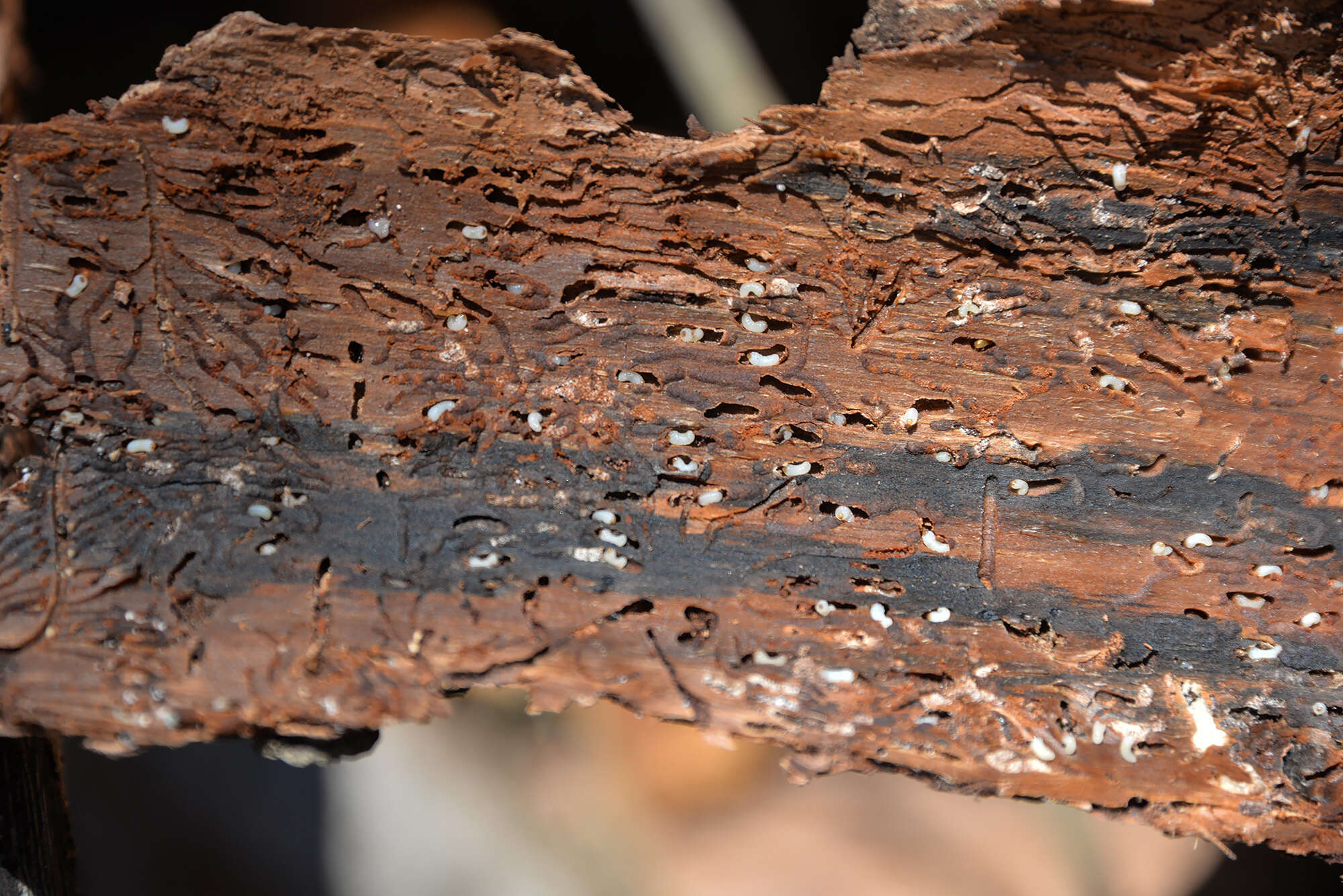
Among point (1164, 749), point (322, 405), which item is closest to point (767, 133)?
point (322, 405)

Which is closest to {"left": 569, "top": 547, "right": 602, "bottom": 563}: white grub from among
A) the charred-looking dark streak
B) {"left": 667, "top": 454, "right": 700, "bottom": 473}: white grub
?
the charred-looking dark streak

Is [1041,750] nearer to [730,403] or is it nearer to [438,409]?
[730,403]

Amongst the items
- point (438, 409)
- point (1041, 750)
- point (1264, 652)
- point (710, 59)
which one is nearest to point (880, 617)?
point (1041, 750)

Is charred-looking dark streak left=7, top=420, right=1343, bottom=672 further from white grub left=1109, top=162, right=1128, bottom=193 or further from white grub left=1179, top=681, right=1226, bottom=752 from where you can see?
white grub left=1109, top=162, right=1128, bottom=193

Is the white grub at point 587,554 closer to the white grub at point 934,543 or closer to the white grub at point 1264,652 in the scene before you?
the white grub at point 934,543

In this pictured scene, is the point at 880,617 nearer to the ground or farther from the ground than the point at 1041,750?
farther from the ground

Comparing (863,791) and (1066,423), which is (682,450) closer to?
(1066,423)
